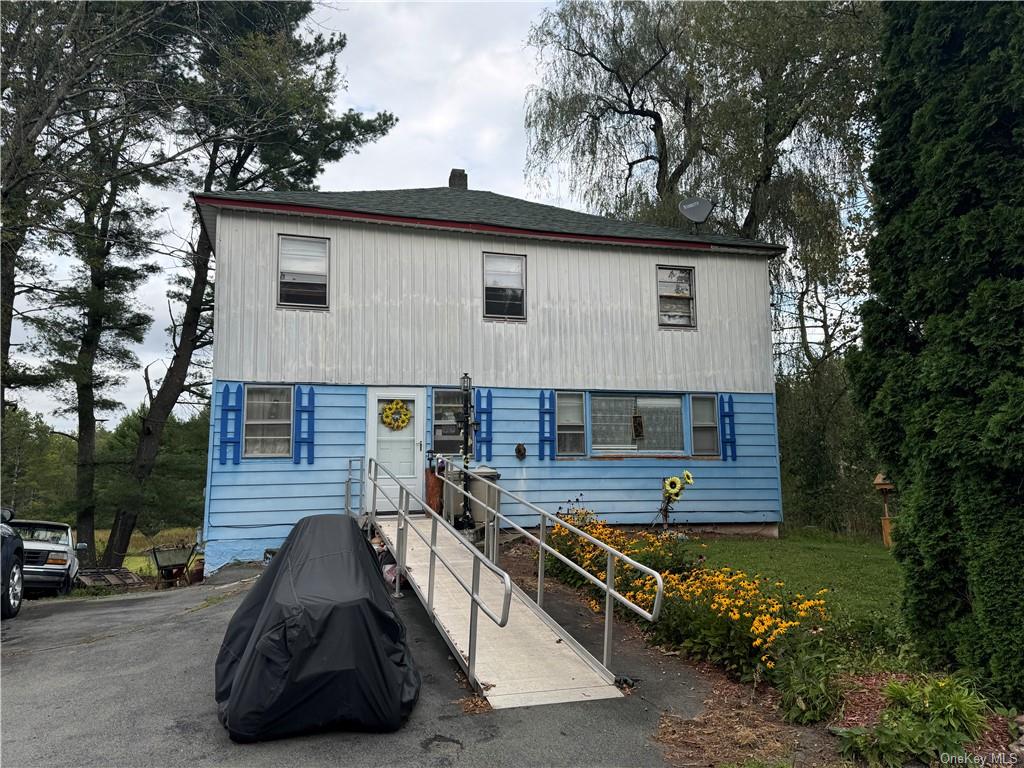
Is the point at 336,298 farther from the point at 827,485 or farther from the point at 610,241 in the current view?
the point at 827,485

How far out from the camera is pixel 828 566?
31.8 feet

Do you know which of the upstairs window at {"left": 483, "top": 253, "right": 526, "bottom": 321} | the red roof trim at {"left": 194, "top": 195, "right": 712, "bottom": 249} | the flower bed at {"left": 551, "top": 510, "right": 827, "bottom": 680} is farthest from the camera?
the upstairs window at {"left": 483, "top": 253, "right": 526, "bottom": 321}

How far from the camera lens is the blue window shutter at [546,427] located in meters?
12.0

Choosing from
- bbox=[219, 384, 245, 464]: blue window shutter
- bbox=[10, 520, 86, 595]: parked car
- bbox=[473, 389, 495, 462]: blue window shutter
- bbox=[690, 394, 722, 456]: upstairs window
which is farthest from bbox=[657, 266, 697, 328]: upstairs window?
bbox=[10, 520, 86, 595]: parked car

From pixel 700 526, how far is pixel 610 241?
5.59m

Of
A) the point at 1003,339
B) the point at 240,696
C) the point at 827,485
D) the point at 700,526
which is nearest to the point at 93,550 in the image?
the point at 700,526

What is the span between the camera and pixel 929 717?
3.92 m

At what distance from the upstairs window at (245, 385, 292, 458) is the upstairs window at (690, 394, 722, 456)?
24.0ft

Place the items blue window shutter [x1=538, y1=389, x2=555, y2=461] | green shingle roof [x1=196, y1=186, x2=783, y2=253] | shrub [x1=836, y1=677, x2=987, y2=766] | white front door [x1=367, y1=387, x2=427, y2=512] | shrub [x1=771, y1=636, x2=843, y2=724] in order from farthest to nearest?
blue window shutter [x1=538, y1=389, x2=555, y2=461]
green shingle roof [x1=196, y1=186, x2=783, y2=253]
white front door [x1=367, y1=387, x2=427, y2=512]
shrub [x1=771, y1=636, x2=843, y2=724]
shrub [x1=836, y1=677, x2=987, y2=766]

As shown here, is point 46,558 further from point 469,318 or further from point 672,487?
point 672,487

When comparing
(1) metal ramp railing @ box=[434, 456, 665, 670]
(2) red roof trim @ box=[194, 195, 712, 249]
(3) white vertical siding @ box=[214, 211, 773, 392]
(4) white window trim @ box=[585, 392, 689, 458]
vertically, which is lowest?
(1) metal ramp railing @ box=[434, 456, 665, 670]

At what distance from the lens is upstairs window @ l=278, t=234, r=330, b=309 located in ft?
36.2

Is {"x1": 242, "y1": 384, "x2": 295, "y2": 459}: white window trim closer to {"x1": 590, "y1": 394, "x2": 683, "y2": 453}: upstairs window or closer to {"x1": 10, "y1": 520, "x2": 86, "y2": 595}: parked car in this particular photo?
{"x1": 10, "y1": 520, "x2": 86, "y2": 595}: parked car

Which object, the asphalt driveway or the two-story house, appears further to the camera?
the two-story house
